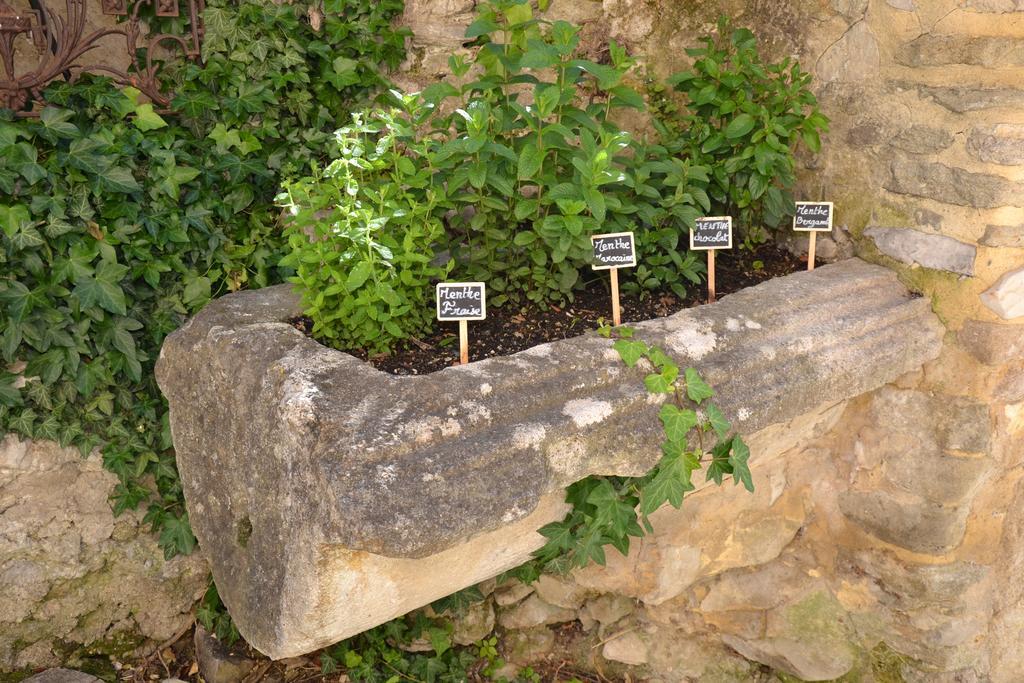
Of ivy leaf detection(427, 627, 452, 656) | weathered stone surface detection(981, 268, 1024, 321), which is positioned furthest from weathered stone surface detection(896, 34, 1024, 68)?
ivy leaf detection(427, 627, 452, 656)

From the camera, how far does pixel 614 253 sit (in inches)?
94.3

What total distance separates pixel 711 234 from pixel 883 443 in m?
0.85

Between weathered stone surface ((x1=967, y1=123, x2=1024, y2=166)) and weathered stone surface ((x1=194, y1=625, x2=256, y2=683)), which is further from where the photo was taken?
weathered stone surface ((x1=194, y1=625, x2=256, y2=683))

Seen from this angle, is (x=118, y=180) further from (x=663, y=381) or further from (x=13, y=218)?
(x=663, y=381)

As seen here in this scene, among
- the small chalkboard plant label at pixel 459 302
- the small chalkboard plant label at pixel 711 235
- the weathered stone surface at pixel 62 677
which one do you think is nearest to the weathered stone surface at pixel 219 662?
the weathered stone surface at pixel 62 677

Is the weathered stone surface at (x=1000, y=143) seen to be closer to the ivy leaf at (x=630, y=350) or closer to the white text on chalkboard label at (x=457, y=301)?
the ivy leaf at (x=630, y=350)

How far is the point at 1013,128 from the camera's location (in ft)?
7.83

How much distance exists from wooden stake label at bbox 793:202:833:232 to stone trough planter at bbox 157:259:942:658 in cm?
22

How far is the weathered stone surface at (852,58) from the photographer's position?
8.59 ft

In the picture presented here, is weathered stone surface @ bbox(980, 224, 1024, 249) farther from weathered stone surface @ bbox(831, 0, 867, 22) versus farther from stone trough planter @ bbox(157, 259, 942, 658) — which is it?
weathered stone surface @ bbox(831, 0, 867, 22)

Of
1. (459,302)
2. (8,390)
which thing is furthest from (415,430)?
(8,390)

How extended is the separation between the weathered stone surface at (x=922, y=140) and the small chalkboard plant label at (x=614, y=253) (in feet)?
2.82

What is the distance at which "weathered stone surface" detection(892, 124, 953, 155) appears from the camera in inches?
98.0

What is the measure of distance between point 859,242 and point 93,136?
219 cm
